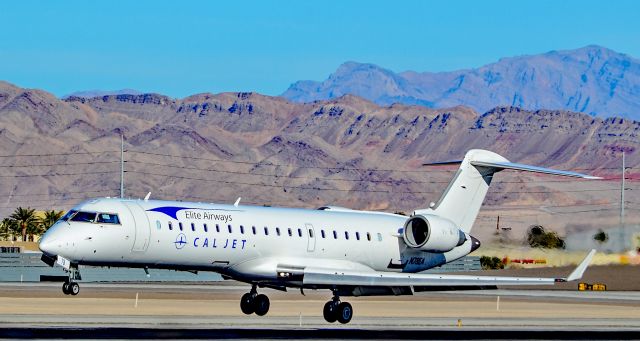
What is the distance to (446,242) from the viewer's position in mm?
49562

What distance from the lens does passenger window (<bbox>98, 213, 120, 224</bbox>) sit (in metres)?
42.1

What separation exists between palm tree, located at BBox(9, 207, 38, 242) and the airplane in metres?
104

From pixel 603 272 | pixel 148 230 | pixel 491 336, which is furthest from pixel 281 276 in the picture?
pixel 603 272

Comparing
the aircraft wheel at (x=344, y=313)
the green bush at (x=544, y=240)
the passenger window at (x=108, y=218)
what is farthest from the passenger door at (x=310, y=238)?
the green bush at (x=544, y=240)

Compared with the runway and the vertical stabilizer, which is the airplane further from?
the runway

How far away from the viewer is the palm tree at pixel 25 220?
488 ft

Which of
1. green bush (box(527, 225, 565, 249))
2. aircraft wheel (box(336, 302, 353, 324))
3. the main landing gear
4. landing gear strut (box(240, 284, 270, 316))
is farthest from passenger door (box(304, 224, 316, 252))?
green bush (box(527, 225, 565, 249))

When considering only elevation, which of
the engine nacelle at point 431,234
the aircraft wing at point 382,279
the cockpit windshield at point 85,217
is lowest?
the aircraft wing at point 382,279

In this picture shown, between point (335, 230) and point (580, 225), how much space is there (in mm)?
43724

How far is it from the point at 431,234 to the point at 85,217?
14.0 m

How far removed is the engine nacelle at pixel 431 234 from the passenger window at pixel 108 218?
42.3 feet

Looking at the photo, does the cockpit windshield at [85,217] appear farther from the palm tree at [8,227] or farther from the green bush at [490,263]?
the palm tree at [8,227]

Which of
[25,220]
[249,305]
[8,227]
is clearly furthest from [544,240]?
[8,227]

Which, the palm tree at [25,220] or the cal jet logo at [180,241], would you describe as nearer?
the cal jet logo at [180,241]
